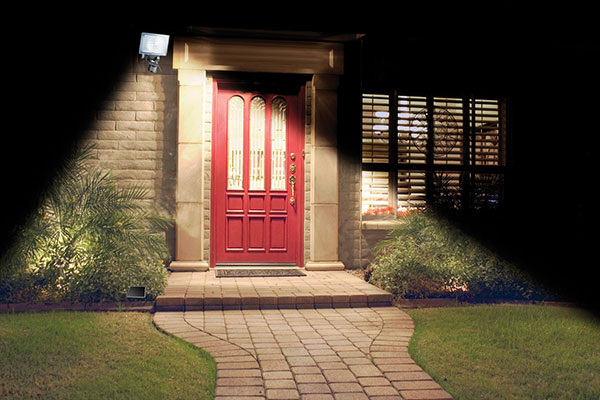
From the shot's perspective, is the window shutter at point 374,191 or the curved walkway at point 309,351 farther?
the window shutter at point 374,191

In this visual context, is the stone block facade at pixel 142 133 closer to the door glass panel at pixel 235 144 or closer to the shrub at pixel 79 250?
the door glass panel at pixel 235 144

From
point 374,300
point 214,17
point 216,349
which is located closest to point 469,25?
point 214,17

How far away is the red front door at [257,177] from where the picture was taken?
7676 millimetres

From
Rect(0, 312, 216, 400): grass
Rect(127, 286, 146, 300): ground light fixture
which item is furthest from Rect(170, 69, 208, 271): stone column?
Rect(0, 312, 216, 400): grass

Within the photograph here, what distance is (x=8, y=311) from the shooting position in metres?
4.87

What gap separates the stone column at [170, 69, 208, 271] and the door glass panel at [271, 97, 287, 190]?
3.25ft

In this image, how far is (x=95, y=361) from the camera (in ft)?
11.5

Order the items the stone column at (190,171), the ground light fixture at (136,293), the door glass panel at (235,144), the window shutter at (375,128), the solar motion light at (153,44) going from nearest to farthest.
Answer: the ground light fixture at (136,293) → the solar motion light at (153,44) → the stone column at (190,171) → the door glass panel at (235,144) → the window shutter at (375,128)

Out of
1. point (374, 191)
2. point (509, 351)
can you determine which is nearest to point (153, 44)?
point (374, 191)

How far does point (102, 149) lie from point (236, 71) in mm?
2054

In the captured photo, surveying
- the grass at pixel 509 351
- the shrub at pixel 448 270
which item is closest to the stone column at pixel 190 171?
the shrub at pixel 448 270

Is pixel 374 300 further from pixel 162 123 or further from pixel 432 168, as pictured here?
pixel 162 123

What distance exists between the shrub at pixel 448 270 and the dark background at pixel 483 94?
0.17m

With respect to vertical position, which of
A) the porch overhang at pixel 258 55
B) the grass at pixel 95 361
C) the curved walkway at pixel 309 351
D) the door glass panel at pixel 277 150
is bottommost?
the curved walkway at pixel 309 351
